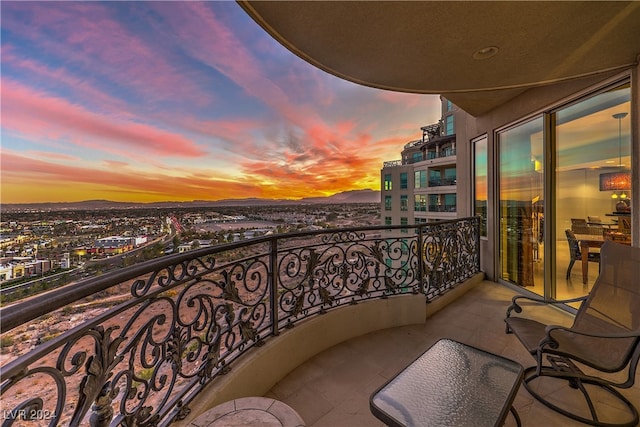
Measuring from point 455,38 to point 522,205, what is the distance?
3187 mm

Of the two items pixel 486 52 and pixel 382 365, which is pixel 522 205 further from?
pixel 382 365

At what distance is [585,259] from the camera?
3.19 metres

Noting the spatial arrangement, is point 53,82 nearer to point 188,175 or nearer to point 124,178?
point 124,178

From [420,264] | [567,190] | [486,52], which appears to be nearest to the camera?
[486,52]

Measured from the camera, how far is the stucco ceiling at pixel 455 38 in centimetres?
162

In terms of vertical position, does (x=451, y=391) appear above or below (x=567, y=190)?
below

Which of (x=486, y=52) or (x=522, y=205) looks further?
(x=522, y=205)

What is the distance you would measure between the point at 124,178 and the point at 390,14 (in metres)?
9.59

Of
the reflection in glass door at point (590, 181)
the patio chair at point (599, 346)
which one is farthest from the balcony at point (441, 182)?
the patio chair at point (599, 346)

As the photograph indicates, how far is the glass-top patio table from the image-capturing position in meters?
1.19

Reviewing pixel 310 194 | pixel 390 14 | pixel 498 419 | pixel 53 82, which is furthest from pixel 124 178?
pixel 498 419

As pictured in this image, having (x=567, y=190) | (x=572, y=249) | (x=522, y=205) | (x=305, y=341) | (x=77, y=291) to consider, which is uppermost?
(x=567, y=190)

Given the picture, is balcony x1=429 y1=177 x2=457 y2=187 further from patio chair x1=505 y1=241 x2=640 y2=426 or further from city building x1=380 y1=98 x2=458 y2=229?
patio chair x1=505 y1=241 x2=640 y2=426

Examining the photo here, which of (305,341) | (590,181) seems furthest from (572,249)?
(305,341)
